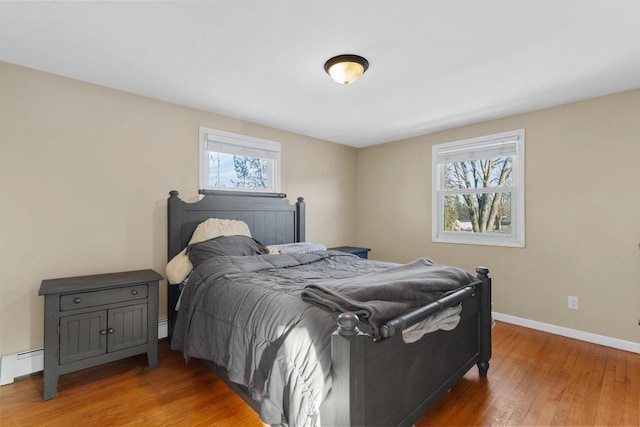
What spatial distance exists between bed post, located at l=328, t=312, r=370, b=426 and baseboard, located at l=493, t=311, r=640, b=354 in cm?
293

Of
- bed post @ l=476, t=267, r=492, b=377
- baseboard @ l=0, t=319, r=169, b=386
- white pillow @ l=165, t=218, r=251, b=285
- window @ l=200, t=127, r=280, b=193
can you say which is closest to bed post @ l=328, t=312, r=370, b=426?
bed post @ l=476, t=267, r=492, b=377

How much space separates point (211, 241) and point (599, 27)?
3184 mm

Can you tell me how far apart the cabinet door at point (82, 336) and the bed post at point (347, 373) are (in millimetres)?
1918

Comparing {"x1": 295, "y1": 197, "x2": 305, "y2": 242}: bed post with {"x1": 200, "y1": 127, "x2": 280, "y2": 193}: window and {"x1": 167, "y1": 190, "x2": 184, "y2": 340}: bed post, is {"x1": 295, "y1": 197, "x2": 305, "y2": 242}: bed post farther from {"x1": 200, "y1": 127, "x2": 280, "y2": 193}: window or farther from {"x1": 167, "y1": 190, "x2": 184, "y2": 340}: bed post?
{"x1": 167, "y1": 190, "x2": 184, "y2": 340}: bed post

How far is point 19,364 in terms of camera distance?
2.32 m

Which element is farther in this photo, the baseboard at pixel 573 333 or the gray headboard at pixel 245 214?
the gray headboard at pixel 245 214

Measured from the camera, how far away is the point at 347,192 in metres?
4.97

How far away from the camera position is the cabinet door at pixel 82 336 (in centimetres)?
216

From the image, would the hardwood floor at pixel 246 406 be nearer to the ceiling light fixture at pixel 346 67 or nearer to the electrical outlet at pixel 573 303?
the electrical outlet at pixel 573 303

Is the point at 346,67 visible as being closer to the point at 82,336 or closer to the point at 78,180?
the point at 78,180

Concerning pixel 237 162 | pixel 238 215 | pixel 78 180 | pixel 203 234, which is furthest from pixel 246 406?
pixel 237 162

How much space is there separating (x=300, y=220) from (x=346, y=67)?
7.18 feet

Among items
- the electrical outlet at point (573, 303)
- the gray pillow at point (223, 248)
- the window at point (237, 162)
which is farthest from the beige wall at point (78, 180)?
the electrical outlet at point (573, 303)

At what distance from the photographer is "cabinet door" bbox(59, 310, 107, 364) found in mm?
2160
